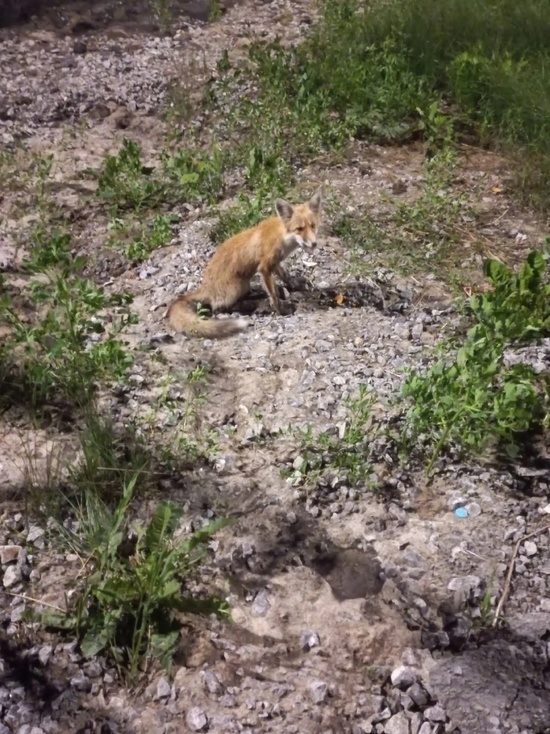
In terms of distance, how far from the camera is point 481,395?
3764mm

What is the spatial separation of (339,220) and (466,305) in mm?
1594

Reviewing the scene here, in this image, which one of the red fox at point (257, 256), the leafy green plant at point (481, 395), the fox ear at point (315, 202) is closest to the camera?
the leafy green plant at point (481, 395)

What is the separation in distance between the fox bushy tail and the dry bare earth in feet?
0.33

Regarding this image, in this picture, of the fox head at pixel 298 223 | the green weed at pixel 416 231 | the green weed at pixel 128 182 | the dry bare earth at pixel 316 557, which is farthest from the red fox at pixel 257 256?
the green weed at pixel 128 182

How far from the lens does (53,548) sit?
11.4ft

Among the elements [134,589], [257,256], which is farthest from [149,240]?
[134,589]

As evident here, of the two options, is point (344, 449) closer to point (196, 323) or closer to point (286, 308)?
point (196, 323)

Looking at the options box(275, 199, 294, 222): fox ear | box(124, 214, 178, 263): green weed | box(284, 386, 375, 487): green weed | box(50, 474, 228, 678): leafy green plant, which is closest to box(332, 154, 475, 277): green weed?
box(275, 199, 294, 222): fox ear

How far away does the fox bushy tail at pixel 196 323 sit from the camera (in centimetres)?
506

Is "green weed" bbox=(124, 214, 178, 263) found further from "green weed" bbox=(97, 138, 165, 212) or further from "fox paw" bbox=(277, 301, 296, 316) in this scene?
"fox paw" bbox=(277, 301, 296, 316)

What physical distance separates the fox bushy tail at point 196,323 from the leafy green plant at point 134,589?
6.23ft

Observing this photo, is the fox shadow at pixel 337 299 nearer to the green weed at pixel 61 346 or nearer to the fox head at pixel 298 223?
the fox head at pixel 298 223

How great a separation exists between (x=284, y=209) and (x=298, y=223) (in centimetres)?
16

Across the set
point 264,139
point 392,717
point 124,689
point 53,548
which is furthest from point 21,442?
point 264,139
